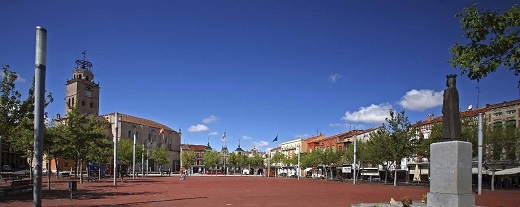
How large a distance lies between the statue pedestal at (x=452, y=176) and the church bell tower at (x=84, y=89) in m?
98.4

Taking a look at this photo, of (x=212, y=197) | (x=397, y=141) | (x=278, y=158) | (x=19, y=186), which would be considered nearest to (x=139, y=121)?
(x=278, y=158)

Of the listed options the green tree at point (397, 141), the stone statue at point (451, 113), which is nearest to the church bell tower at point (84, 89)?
the green tree at point (397, 141)

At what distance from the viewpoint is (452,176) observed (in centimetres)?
1246

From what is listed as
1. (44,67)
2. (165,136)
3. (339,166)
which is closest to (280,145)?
(165,136)

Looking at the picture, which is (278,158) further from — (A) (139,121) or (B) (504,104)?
(B) (504,104)

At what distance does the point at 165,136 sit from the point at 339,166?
68465 mm

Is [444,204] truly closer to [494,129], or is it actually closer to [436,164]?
[436,164]

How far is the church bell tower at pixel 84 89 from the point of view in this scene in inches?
3969

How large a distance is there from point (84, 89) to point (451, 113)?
4004 inches

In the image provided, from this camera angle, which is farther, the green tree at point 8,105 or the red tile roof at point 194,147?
the red tile roof at point 194,147

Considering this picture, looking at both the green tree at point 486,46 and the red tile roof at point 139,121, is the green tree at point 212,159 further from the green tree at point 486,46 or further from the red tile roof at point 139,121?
the green tree at point 486,46

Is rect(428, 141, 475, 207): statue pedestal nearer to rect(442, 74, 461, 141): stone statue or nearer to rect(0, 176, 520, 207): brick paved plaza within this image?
rect(442, 74, 461, 141): stone statue

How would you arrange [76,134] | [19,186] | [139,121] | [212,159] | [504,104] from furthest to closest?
[212,159]
[139,121]
[504,104]
[76,134]
[19,186]

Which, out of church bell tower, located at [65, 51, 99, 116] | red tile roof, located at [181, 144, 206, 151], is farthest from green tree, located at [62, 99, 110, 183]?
red tile roof, located at [181, 144, 206, 151]
